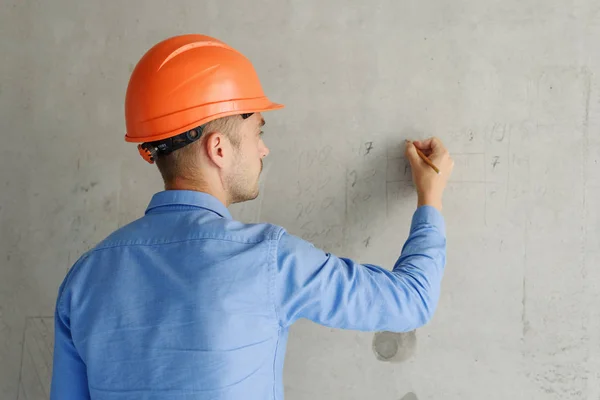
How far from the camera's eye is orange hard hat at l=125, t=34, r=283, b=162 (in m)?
0.97

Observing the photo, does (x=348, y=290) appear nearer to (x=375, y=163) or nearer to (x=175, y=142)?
(x=175, y=142)

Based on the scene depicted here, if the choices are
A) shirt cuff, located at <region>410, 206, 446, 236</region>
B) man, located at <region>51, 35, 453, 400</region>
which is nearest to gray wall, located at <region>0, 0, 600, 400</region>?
shirt cuff, located at <region>410, 206, 446, 236</region>

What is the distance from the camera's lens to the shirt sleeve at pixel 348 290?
89 centimetres

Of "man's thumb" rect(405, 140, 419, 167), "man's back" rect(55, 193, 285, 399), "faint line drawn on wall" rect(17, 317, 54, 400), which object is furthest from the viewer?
"faint line drawn on wall" rect(17, 317, 54, 400)

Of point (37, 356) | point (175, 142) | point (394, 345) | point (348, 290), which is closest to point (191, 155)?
point (175, 142)

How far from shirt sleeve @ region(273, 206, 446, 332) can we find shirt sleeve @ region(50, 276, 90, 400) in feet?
1.46

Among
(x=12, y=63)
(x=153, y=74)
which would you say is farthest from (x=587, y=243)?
(x=12, y=63)

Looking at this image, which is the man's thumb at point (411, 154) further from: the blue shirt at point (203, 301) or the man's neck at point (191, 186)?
the man's neck at point (191, 186)

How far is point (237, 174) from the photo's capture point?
1.02 m

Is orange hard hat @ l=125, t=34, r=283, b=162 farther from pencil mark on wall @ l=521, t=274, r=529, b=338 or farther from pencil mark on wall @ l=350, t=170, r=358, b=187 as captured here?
pencil mark on wall @ l=521, t=274, r=529, b=338

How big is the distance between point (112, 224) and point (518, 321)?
46.2 inches

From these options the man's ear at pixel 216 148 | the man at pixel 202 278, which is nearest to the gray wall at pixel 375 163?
the man at pixel 202 278

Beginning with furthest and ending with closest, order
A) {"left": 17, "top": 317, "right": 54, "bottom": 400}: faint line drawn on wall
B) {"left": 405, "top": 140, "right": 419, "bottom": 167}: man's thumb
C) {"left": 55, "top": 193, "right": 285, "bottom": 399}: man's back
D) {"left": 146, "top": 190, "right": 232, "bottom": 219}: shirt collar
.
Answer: {"left": 17, "top": 317, "right": 54, "bottom": 400}: faint line drawn on wall, {"left": 405, "top": 140, "right": 419, "bottom": 167}: man's thumb, {"left": 146, "top": 190, "right": 232, "bottom": 219}: shirt collar, {"left": 55, "top": 193, "right": 285, "bottom": 399}: man's back

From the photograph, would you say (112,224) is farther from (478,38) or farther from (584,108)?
(584,108)
